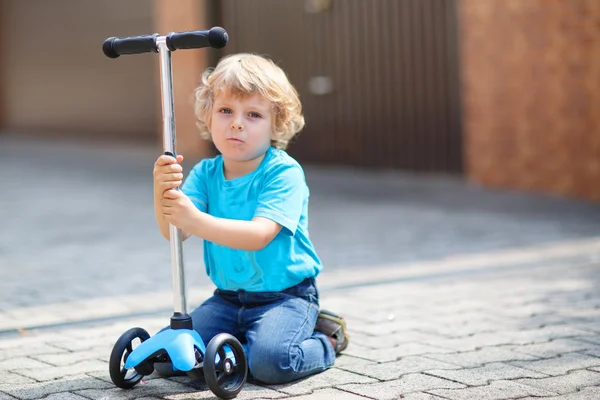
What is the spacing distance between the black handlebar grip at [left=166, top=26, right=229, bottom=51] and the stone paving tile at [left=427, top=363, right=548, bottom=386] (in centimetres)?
134

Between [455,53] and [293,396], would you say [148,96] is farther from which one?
[293,396]

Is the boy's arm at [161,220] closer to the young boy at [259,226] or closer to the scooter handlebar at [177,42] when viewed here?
the young boy at [259,226]

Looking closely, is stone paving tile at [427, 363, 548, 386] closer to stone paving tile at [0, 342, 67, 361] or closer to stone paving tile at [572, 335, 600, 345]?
stone paving tile at [572, 335, 600, 345]

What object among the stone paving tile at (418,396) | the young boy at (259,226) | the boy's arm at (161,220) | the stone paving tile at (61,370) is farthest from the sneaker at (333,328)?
the stone paving tile at (61,370)

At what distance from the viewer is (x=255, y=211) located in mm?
3439

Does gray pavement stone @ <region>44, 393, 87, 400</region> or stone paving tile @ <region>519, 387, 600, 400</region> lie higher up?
gray pavement stone @ <region>44, 393, 87, 400</region>

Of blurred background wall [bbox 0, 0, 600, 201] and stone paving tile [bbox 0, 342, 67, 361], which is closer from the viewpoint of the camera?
stone paving tile [bbox 0, 342, 67, 361]

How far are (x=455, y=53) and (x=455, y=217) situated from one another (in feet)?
7.27

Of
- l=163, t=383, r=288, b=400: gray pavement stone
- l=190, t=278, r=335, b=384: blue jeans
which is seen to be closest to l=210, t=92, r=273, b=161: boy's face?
l=190, t=278, r=335, b=384: blue jeans

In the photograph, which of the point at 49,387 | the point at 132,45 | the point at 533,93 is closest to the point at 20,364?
the point at 49,387

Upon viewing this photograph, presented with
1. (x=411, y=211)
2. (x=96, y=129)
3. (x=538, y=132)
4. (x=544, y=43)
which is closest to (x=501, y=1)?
(x=544, y=43)

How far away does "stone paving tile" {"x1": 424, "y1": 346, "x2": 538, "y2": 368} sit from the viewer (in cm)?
362

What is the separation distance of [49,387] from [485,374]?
1476mm

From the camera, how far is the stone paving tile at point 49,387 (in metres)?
3.32
